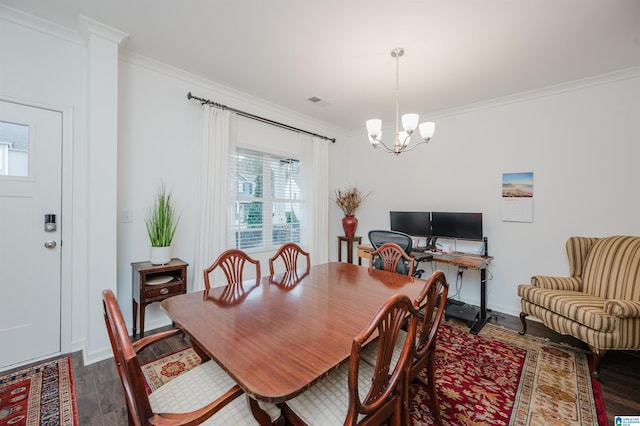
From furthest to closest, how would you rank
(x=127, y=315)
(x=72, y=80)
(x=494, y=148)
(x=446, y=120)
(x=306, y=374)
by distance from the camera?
(x=446, y=120) → (x=494, y=148) → (x=127, y=315) → (x=72, y=80) → (x=306, y=374)

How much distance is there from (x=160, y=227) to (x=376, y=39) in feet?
8.50

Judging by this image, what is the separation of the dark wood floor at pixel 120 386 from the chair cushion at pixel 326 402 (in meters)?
1.26

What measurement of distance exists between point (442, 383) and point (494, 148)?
2.89 meters

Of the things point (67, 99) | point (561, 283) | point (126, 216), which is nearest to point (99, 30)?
point (67, 99)

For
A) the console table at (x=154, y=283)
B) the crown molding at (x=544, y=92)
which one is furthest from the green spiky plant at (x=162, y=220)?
the crown molding at (x=544, y=92)

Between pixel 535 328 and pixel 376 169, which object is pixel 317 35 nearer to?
pixel 376 169

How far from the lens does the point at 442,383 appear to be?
197 cm

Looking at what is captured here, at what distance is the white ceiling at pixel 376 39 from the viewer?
1.90 metres

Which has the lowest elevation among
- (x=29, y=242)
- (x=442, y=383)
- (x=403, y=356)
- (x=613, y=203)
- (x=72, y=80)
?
(x=442, y=383)

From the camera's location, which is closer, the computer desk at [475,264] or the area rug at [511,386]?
the area rug at [511,386]

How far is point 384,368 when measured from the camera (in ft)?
3.48

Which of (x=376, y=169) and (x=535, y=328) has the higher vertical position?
(x=376, y=169)

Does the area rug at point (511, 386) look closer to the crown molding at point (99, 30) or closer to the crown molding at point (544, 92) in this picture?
the crown molding at point (544, 92)

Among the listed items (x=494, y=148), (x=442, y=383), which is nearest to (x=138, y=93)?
(x=442, y=383)
